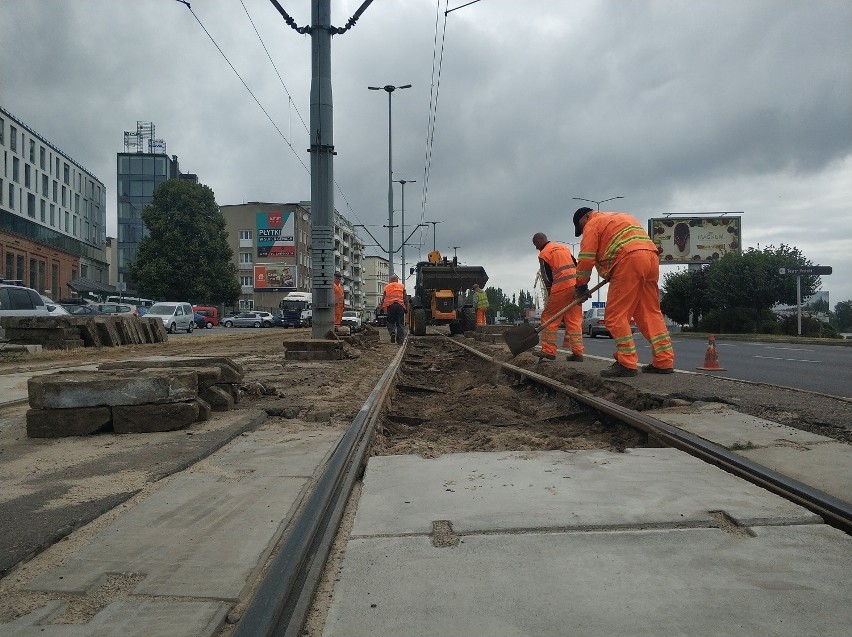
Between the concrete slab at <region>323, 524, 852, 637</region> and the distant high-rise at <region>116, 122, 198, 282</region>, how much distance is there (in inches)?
2819

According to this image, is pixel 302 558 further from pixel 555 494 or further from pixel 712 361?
pixel 712 361

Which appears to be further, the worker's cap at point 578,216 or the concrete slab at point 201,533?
the worker's cap at point 578,216

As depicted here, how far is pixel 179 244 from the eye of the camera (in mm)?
47500

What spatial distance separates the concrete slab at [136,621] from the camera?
1.98 metres

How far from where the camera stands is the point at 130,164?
230 ft

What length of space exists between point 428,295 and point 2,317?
13458 mm

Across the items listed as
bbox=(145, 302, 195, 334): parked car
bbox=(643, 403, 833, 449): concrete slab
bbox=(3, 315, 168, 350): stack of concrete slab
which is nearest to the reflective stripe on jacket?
bbox=(3, 315, 168, 350): stack of concrete slab

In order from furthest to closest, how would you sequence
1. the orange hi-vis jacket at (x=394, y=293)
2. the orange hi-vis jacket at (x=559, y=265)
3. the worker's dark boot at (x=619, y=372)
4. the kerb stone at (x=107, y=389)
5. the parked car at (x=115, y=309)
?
the parked car at (x=115, y=309) < the orange hi-vis jacket at (x=394, y=293) < the orange hi-vis jacket at (x=559, y=265) < the worker's dark boot at (x=619, y=372) < the kerb stone at (x=107, y=389)

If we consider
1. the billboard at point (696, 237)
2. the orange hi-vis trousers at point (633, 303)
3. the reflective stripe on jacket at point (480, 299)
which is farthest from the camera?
the billboard at point (696, 237)

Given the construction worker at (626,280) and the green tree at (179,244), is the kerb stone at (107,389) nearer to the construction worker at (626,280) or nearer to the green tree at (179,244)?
the construction worker at (626,280)

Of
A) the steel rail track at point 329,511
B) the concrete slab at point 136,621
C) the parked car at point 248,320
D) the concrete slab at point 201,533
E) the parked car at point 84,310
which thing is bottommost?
the concrete slab at point 136,621

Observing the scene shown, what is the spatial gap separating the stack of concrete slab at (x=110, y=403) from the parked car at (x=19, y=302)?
12809 millimetres

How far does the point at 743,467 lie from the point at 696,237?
50.6 metres

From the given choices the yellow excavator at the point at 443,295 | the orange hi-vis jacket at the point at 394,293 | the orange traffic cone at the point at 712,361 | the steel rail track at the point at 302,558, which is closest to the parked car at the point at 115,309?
the yellow excavator at the point at 443,295
